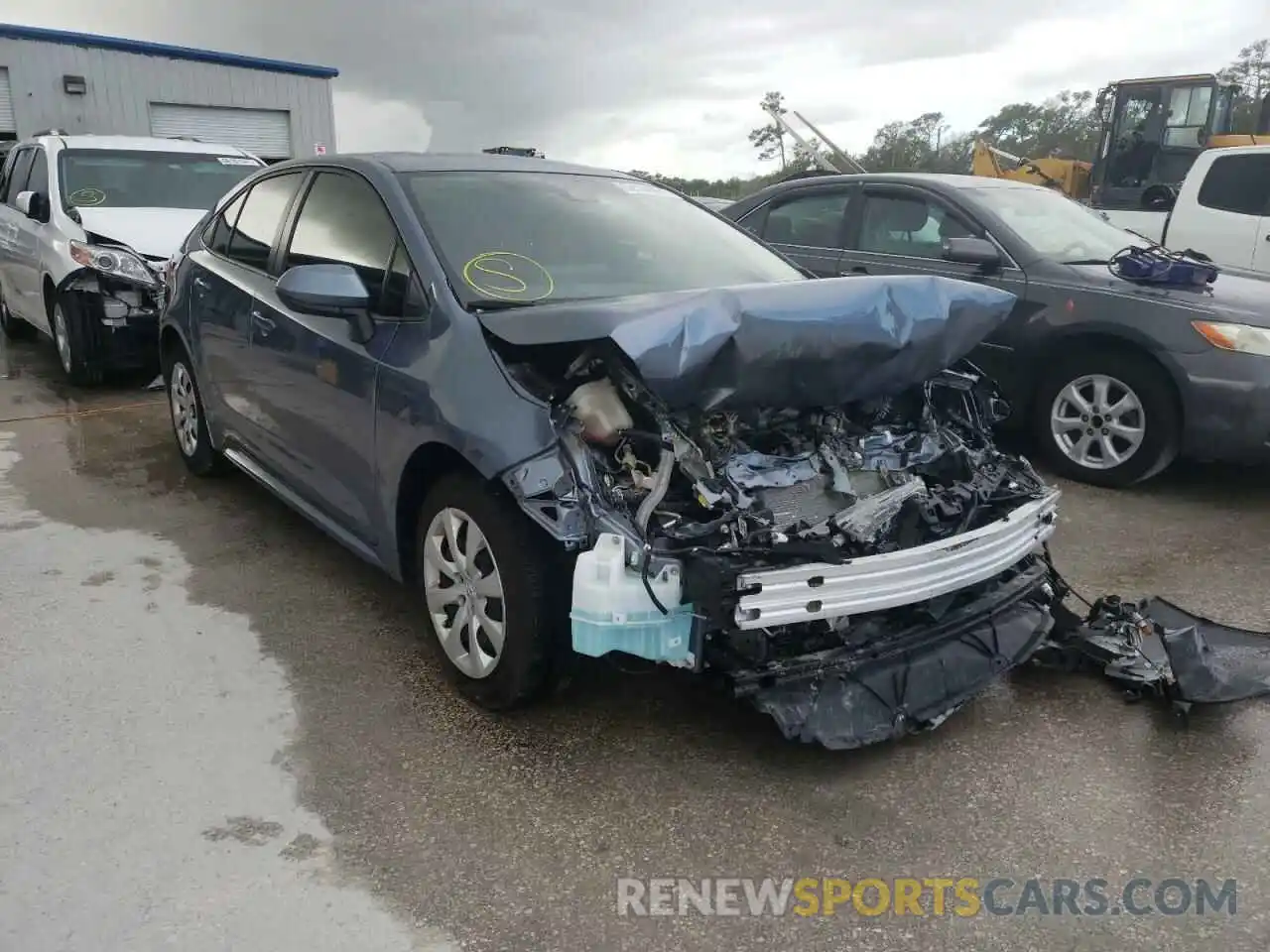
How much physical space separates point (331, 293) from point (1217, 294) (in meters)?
4.44

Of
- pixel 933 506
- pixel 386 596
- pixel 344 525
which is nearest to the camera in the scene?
pixel 933 506

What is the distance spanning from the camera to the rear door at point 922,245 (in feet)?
18.5

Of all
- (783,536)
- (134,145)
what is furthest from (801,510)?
(134,145)

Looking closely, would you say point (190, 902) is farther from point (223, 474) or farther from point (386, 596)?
point (223, 474)

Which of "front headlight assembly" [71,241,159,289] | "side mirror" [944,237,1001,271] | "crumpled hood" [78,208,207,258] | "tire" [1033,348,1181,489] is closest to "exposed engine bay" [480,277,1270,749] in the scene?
"tire" [1033,348,1181,489]

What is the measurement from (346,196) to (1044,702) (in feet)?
10.1

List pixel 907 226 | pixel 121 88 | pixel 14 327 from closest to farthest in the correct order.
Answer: pixel 907 226
pixel 14 327
pixel 121 88

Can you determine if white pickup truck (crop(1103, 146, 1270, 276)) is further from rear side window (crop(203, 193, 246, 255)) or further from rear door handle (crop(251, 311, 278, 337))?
rear door handle (crop(251, 311, 278, 337))

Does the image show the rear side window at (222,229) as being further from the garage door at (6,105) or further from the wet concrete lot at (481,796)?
the garage door at (6,105)

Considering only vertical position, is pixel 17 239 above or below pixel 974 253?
below

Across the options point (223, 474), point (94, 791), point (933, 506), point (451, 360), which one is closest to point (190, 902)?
point (94, 791)

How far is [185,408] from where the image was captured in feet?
17.4

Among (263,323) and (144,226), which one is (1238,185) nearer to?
(263,323)

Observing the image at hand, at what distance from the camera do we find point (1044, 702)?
3.21 m
